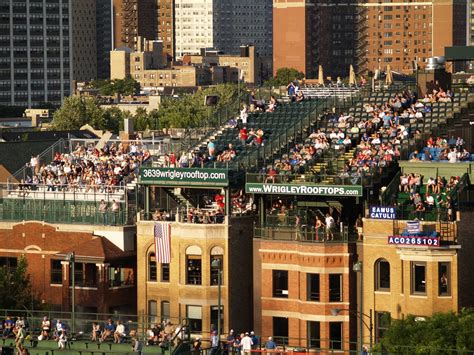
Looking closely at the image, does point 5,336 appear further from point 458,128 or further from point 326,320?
point 458,128

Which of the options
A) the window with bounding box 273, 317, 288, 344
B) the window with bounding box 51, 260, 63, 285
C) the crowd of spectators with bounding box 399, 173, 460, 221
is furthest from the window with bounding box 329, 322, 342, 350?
the window with bounding box 51, 260, 63, 285

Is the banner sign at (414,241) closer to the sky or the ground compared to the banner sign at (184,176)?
closer to the ground

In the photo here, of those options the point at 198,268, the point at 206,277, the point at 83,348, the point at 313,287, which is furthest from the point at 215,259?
the point at 83,348

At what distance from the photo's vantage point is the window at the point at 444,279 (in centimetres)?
8446

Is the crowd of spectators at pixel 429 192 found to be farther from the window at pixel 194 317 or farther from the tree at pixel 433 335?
the window at pixel 194 317

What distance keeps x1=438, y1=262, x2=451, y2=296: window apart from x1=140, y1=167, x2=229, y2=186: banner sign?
1253cm

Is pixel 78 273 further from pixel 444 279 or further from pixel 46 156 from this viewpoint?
pixel 444 279

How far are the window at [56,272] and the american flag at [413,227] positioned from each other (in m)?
20.5

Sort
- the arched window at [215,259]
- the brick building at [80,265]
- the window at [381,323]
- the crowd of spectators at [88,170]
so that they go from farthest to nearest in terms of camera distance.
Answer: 1. the crowd of spectators at [88,170]
2. the brick building at [80,265]
3. the arched window at [215,259]
4. the window at [381,323]

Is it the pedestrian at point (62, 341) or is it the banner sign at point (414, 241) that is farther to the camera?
the pedestrian at point (62, 341)

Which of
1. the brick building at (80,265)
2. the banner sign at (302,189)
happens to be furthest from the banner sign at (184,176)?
the brick building at (80,265)

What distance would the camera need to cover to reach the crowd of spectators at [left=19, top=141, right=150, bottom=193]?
10019 centimetres

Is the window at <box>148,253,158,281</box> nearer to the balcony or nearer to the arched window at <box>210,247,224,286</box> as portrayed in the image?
the balcony

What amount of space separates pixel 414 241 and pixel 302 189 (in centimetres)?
748
